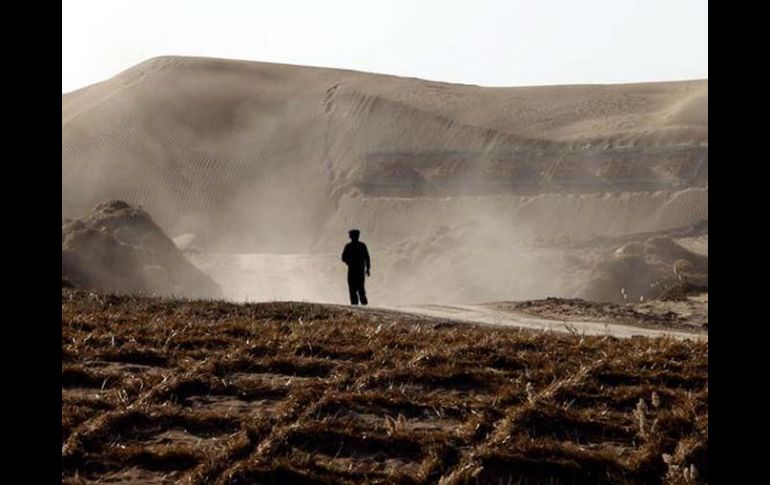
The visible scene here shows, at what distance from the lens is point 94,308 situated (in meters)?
11.3

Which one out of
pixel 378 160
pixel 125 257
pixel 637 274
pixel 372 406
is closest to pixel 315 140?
pixel 378 160

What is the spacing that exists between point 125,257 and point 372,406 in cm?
2182

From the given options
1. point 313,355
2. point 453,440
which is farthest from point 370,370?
point 453,440

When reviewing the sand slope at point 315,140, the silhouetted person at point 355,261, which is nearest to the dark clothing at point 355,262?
the silhouetted person at point 355,261

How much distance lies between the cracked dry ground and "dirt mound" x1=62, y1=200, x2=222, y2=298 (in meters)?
16.5

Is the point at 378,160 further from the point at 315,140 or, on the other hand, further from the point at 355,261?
the point at 355,261

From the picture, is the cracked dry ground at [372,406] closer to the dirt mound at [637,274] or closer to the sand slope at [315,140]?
the dirt mound at [637,274]

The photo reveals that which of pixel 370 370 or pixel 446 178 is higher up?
pixel 446 178

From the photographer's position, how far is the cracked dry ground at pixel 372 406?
582cm

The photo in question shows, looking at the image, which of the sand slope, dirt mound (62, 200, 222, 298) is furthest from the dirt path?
the sand slope

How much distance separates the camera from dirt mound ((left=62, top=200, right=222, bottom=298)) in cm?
2669
